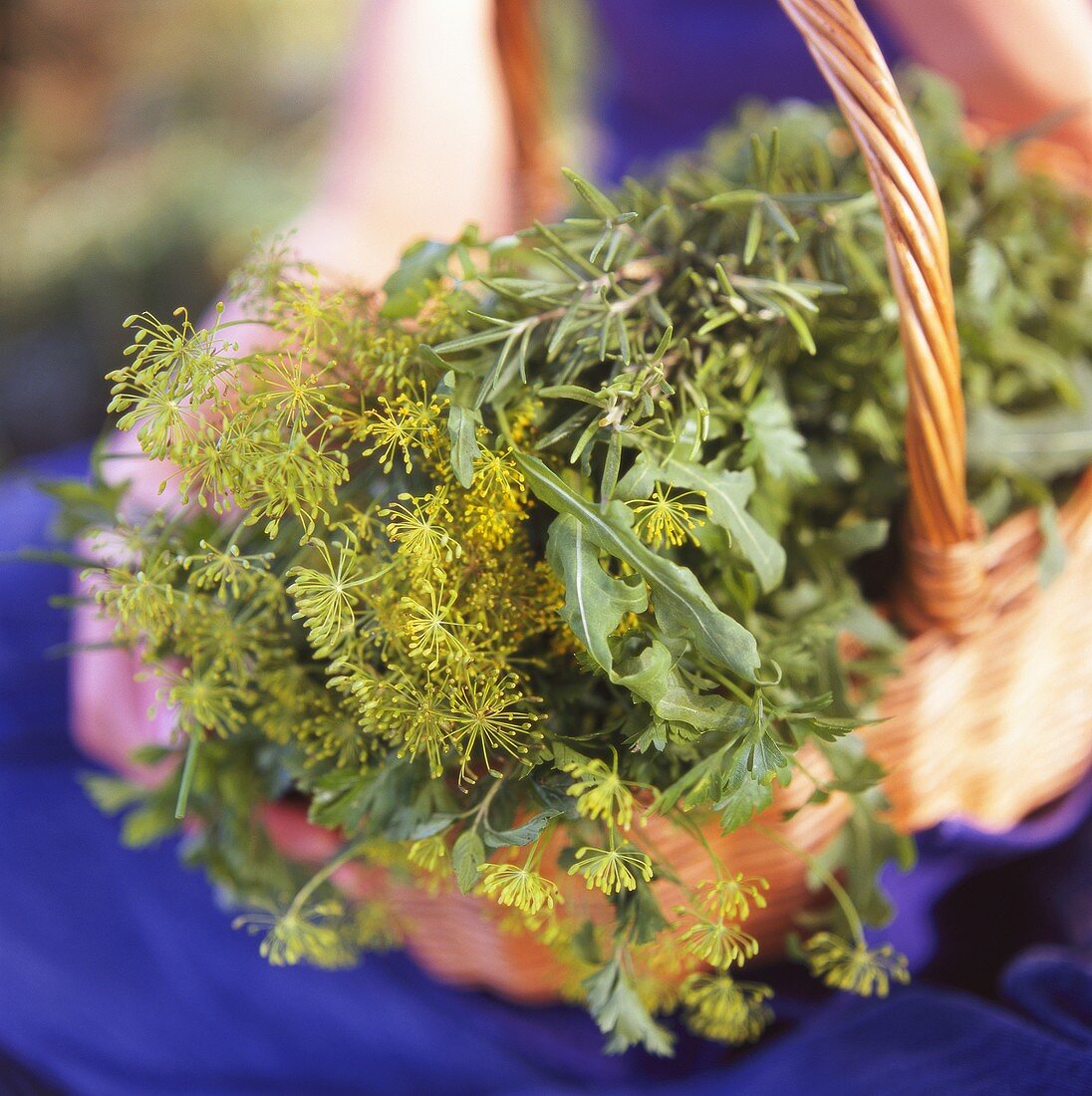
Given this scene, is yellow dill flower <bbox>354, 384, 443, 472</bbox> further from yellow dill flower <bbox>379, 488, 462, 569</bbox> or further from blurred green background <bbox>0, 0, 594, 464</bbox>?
blurred green background <bbox>0, 0, 594, 464</bbox>

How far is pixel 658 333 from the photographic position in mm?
381

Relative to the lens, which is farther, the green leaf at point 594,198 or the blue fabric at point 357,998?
the blue fabric at point 357,998

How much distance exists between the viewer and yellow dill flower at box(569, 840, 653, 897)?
303mm

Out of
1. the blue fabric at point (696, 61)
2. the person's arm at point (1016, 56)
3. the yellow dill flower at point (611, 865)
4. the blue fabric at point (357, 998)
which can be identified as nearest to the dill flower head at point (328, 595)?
the yellow dill flower at point (611, 865)

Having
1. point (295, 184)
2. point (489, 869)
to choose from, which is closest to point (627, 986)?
point (489, 869)

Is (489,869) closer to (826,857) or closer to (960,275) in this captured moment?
(826,857)

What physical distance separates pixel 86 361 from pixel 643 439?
1.78m

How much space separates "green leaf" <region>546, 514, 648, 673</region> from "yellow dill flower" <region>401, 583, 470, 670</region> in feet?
0.12

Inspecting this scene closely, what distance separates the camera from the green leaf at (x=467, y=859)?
0.32 m

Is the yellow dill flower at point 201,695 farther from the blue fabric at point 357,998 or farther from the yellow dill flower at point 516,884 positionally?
the blue fabric at point 357,998

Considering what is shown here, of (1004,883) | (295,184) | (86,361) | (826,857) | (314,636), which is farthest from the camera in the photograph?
(295,184)

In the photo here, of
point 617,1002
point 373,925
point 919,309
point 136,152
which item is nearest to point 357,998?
point 373,925

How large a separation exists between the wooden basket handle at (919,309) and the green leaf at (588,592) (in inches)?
6.2

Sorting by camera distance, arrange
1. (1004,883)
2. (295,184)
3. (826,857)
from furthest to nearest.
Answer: (295,184) → (1004,883) → (826,857)
